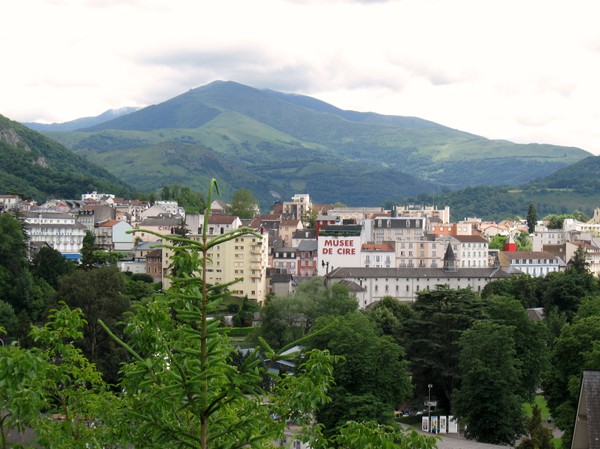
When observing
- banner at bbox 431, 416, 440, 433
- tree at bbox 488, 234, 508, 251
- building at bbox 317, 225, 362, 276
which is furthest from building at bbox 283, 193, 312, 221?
banner at bbox 431, 416, 440, 433

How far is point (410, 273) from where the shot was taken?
106 m

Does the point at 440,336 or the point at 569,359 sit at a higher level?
the point at 569,359

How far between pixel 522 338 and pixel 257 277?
44.5 metres

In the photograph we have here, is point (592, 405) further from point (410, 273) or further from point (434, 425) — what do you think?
point (410, 273)

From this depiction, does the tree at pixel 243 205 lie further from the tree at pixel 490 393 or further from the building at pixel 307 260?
the tree at pixel 490 393

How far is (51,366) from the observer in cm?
1433

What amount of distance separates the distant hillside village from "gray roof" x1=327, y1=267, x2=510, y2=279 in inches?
4.1

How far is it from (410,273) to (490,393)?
53.6m

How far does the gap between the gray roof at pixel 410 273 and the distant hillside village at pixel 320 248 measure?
0.11 m

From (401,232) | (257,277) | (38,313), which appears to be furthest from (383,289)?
(38,313)

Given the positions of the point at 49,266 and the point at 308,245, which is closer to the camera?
the point at 49,266

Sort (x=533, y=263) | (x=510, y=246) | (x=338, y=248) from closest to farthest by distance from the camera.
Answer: (x=338, y=248) → (x=533, y=263) → (x=510, y=246)

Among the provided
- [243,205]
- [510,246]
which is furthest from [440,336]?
[243,205]

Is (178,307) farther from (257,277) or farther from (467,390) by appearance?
(257,277)
